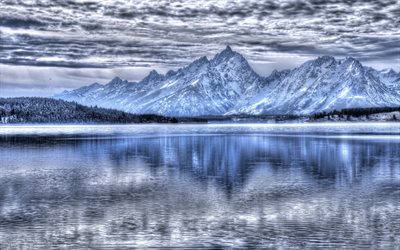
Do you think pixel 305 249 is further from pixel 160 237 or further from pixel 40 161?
pixel 40 161

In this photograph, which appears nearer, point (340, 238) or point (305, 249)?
point (305, 249)

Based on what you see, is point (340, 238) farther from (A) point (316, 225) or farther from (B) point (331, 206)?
(B) point (331, 206)

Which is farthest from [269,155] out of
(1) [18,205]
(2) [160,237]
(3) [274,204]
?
(2) [160,237]

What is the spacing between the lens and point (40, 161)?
75.1 metres

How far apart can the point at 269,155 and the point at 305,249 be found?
56172mm

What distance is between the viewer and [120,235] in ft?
96.6

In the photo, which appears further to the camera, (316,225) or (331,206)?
(331,206)

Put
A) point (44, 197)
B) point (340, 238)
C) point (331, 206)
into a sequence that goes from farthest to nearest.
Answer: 1. point (44, 197)
2. point (331, 206)
3. point (340, 238)

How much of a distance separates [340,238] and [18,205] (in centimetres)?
2292

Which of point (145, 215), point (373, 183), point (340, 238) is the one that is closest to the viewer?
point (340, 238)

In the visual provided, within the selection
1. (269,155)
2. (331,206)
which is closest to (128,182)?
(331,206)

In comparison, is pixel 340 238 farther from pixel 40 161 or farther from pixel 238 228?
pixel 40 161

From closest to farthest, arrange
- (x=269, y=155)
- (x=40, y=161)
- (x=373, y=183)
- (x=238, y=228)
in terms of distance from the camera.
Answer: (x=238, y=228), (x=373, y=183), (x=40, y=161), (x=269, y=155)

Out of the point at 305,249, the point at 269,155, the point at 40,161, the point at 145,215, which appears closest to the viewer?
the point at 305,249
